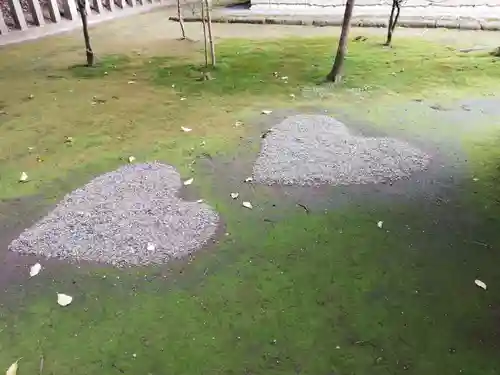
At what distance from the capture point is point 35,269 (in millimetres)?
2670

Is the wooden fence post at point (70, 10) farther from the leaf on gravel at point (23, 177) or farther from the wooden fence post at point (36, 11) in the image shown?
the leaf on gravel at point (23, 177)

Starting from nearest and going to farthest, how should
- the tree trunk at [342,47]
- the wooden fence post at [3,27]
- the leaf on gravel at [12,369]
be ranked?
1. the leaf on gravel at [12,369]
2. the tree trunk at [342,47]
3. the wooden fence post at [3,27]

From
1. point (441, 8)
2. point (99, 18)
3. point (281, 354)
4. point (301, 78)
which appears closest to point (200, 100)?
point (301, 78)

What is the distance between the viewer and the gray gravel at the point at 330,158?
3.46 meters

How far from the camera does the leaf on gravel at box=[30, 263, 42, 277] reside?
8.66 ft

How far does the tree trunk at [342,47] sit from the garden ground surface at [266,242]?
0.79 ft

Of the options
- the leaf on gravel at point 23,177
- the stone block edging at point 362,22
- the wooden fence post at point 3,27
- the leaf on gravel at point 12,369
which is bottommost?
the leaf on gravel at point 12,369

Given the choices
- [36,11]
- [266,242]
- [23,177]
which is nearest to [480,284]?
[266,242]

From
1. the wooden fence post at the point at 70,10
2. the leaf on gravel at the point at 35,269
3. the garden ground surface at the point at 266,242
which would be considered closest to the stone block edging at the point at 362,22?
the wooden fence post at the point at 70,10

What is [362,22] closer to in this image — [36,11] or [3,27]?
[36,11]

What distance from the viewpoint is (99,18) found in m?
8.98

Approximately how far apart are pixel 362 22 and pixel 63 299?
23.4 ft

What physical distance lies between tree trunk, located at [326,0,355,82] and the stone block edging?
2959 millimetres

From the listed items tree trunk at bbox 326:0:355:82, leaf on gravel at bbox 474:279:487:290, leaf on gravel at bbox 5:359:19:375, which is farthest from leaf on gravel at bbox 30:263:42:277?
tree trunk at bbox 326:0:355:82
